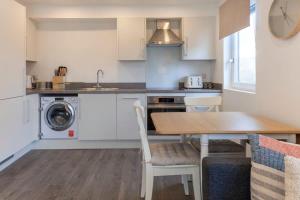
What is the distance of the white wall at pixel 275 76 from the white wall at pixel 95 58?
6.78ft

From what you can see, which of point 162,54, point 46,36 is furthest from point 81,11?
point 162,54

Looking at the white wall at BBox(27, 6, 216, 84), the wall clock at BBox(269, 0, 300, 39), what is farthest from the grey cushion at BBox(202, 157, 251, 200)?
the white wall at BBox(27, 6, 216, 84)

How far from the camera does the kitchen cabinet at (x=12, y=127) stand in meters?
3.58

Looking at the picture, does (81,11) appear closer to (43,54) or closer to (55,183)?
(43,54)

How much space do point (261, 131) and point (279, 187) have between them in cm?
76

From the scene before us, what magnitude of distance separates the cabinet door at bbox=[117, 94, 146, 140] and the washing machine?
63cm

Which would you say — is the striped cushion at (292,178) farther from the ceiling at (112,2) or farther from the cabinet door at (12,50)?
the ceiling at (112,2)

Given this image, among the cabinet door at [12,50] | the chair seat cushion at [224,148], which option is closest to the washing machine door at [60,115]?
the cabinet door at [12,50]

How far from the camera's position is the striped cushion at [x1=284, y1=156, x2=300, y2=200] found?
125 centimetres

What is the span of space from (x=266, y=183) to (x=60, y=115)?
3839mm

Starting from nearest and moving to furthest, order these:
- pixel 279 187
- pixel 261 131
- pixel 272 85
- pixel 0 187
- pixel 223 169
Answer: pixel 279 187, pixel 223 169, pixel 261 131, pixel 272 85, pixel 0 187

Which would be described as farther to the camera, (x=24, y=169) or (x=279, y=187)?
(x=24, y=169)

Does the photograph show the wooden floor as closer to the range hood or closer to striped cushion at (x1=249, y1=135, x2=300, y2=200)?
striped cushion at (x1=249, y1=135, x2=300, y2=200)

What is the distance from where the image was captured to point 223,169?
170 centimetres
